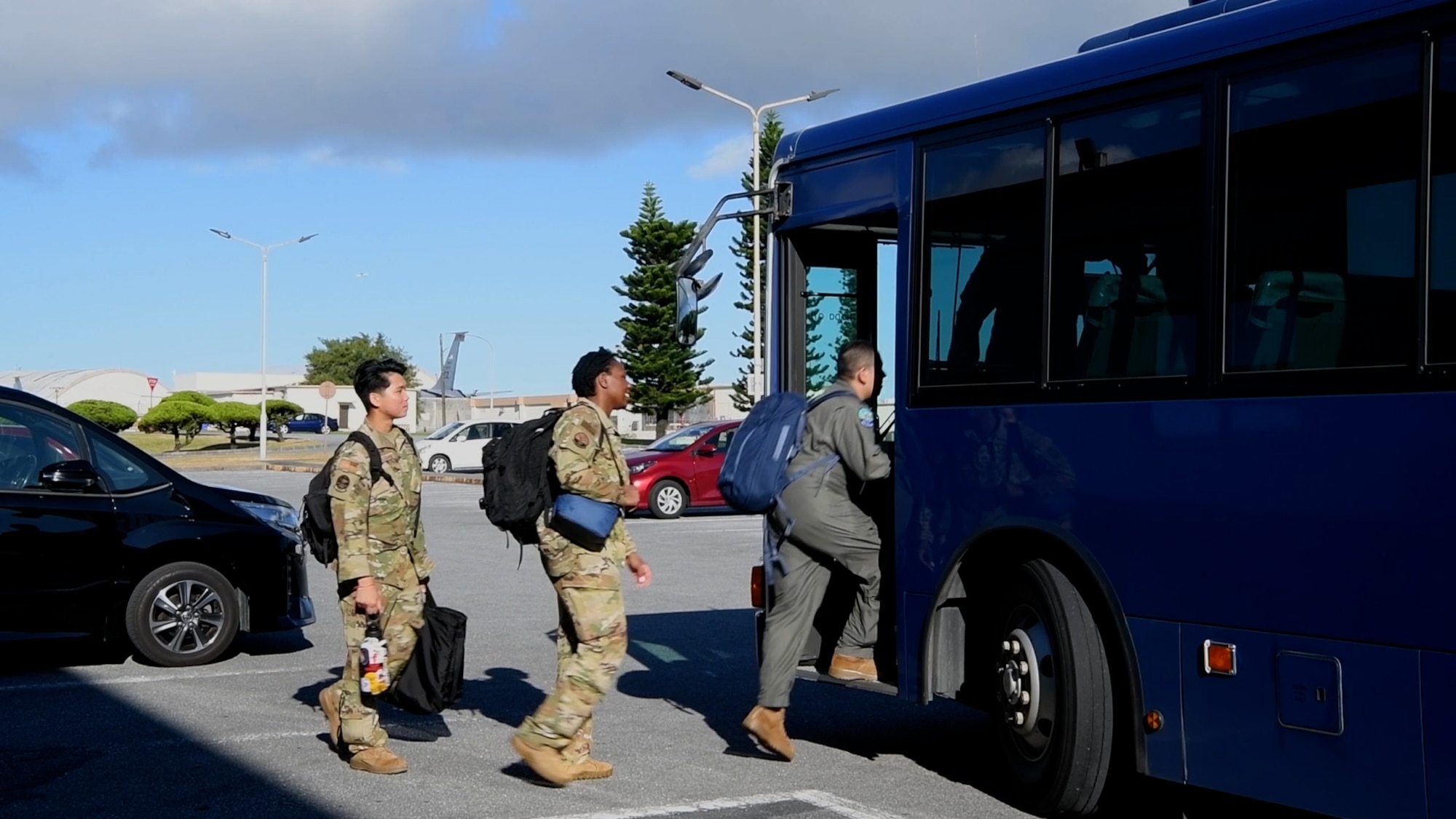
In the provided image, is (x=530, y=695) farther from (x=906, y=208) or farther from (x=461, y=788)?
(x=906, y=208)

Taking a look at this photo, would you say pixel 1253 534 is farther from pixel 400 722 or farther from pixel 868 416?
pixel 400 722

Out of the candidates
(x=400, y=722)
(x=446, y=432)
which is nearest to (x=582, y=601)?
(x=400, y=722)

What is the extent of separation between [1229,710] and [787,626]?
243 centimetres

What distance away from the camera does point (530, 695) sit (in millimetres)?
9398

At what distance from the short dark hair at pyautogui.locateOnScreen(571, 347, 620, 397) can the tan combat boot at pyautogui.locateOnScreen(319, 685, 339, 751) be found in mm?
1789

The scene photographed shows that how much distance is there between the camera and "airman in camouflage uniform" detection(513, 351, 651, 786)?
275 inches

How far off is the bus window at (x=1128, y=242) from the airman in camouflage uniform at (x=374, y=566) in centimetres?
296

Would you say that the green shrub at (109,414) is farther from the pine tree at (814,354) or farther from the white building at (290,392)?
the pine tree at (814,354)

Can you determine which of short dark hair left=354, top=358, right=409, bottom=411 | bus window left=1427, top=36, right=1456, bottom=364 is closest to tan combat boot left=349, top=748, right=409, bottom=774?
short dark hair left=354, top=358, right=409, bottom=411

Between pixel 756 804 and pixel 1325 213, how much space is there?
10.3 feet

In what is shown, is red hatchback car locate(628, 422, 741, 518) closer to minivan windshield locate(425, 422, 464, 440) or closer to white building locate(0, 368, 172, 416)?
minivan windshield locate(425, 422, 464, 440)

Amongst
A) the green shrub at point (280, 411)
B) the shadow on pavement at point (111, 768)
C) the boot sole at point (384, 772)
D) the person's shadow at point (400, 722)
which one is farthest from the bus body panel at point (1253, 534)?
the green shrub at point (280, 411)

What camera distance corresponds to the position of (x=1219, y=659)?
5.66m

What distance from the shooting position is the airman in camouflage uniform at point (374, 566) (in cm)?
715
